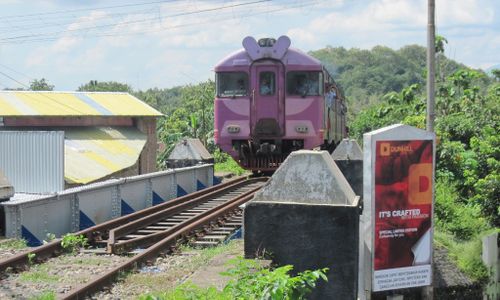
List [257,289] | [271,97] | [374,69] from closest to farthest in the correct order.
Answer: [257,289], [271,97], [374,69]

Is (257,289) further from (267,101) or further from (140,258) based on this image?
(267,101)

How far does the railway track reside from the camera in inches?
277

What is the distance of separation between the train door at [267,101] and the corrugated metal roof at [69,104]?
40.5ft

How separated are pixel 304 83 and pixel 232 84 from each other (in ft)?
6.09

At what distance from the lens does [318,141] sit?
15750 mm

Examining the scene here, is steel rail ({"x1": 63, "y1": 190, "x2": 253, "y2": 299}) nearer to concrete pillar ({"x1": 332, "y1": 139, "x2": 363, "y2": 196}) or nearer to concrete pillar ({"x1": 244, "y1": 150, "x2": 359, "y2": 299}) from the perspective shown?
concrete pillar ({"x1": 244, "y1": 150, "x2": 359, "y2": 299})

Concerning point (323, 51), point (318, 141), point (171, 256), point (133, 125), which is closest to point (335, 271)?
point (171, 256)

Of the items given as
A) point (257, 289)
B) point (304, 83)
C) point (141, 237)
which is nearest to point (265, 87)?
point (304, 83)

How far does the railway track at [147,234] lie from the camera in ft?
23.1

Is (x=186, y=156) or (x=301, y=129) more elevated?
(x=301, y=129)

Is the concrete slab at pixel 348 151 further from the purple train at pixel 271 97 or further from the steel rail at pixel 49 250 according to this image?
the purple train at pixel 271 97

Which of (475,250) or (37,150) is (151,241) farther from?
(37,150)

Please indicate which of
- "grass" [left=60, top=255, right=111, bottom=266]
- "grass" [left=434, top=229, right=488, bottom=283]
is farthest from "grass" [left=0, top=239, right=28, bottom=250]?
"grass" [left=434, top=229, right=488, bottom=283]

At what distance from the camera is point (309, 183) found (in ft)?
17.9
